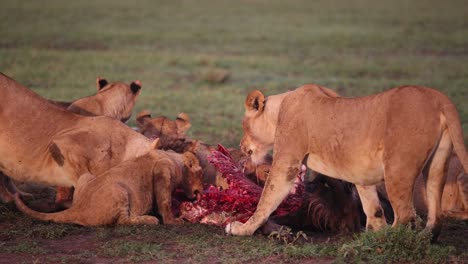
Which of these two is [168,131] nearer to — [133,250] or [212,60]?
[133,250]

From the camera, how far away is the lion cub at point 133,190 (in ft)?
20.3

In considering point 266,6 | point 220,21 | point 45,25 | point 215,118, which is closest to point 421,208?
point 215,118

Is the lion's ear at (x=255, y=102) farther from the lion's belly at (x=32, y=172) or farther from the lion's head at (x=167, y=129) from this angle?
the lion's belly at (x=32, y=172)

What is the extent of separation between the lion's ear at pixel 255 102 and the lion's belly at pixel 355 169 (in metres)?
0.68

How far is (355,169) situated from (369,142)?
223mm

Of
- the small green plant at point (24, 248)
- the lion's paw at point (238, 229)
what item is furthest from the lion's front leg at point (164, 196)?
the small green plant at point (24, 248)

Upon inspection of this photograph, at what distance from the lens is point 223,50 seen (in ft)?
64.6

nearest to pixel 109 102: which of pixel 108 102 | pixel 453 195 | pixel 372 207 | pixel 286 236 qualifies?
pixel 108 102

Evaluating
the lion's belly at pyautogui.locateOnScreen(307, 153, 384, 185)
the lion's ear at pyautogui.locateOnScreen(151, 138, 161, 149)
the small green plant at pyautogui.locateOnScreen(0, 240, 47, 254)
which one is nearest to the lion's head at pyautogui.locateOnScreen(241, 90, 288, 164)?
the lion's belly at pyautogui.locateOnScreen(307, 153, 384, 185)

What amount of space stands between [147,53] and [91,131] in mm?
11788

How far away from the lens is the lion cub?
618 centimetres

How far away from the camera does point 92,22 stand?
2430 cm

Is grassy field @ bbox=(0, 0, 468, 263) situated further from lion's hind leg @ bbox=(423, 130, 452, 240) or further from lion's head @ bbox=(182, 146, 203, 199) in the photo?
lion's head @ bbox=(182, 146, 203, 199)

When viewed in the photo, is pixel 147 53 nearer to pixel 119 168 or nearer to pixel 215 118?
pixel 215 118
